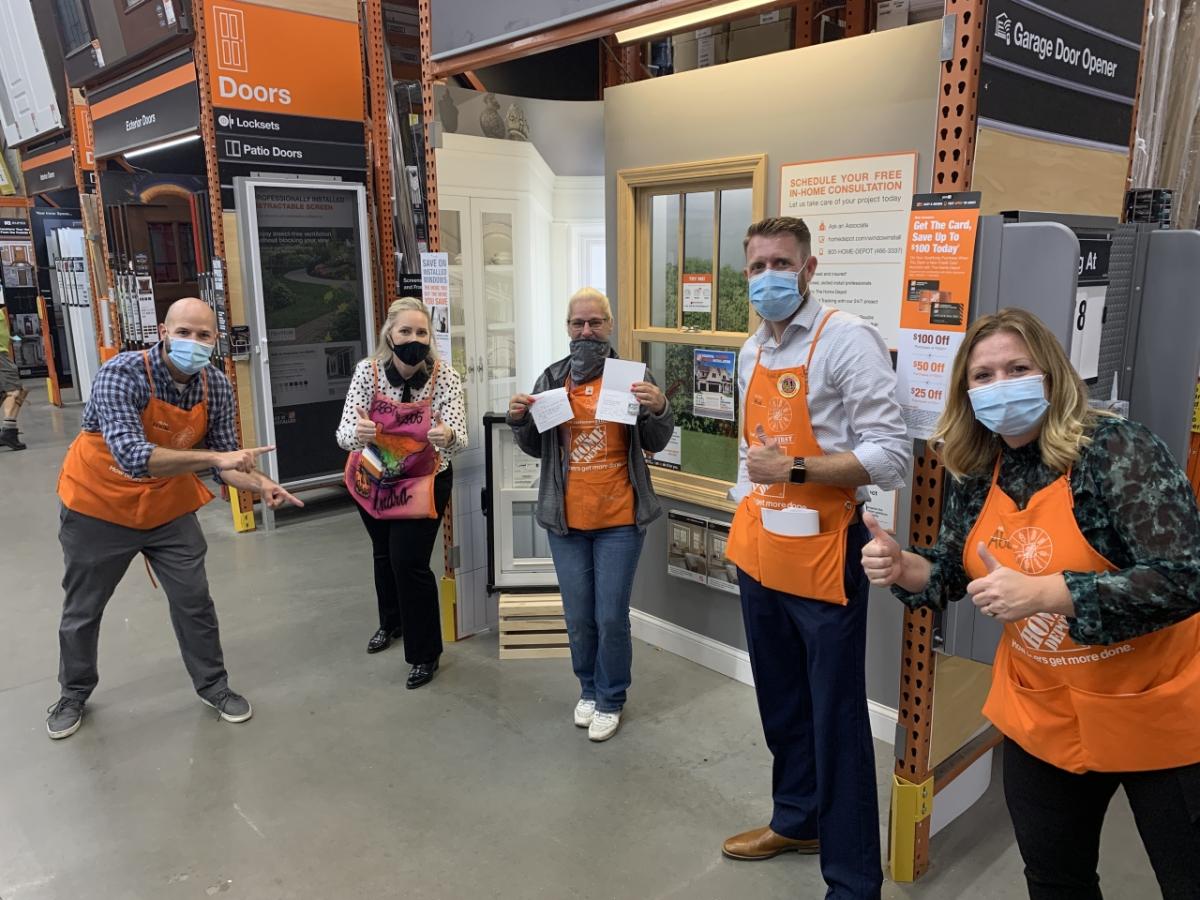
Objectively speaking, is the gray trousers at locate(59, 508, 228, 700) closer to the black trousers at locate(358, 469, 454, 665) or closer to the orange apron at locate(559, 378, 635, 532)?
the black trousers at locate(358, 469, 454, 665)

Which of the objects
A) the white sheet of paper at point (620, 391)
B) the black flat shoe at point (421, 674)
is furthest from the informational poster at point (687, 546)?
the black flat shoe at point (421, 674)

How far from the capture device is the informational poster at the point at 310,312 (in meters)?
6.20

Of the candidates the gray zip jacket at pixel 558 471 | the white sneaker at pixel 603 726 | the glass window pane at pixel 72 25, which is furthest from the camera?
the glass window pane at pixel 72 25

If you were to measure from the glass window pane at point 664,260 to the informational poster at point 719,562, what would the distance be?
0.93 meters

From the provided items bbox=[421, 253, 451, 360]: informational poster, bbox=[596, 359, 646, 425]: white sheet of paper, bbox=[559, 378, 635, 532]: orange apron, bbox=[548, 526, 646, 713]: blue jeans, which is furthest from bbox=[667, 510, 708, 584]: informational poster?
bbox=[421, 253, 451, 360]: informational poster

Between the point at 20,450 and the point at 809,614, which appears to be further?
the point at 20,450

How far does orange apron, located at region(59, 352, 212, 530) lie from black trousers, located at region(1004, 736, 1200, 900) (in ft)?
9.80

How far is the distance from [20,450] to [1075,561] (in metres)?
10.1

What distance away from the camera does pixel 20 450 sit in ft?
29.5

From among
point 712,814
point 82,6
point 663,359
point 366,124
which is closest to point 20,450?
point 82,6

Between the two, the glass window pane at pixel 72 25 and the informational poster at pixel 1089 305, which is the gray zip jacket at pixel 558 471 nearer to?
the informational poster at pixel 1089 305

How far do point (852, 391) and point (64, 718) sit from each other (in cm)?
342

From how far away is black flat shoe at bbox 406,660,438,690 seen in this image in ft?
12.8

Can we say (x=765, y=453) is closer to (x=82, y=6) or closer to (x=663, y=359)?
(x=663, y=359)
